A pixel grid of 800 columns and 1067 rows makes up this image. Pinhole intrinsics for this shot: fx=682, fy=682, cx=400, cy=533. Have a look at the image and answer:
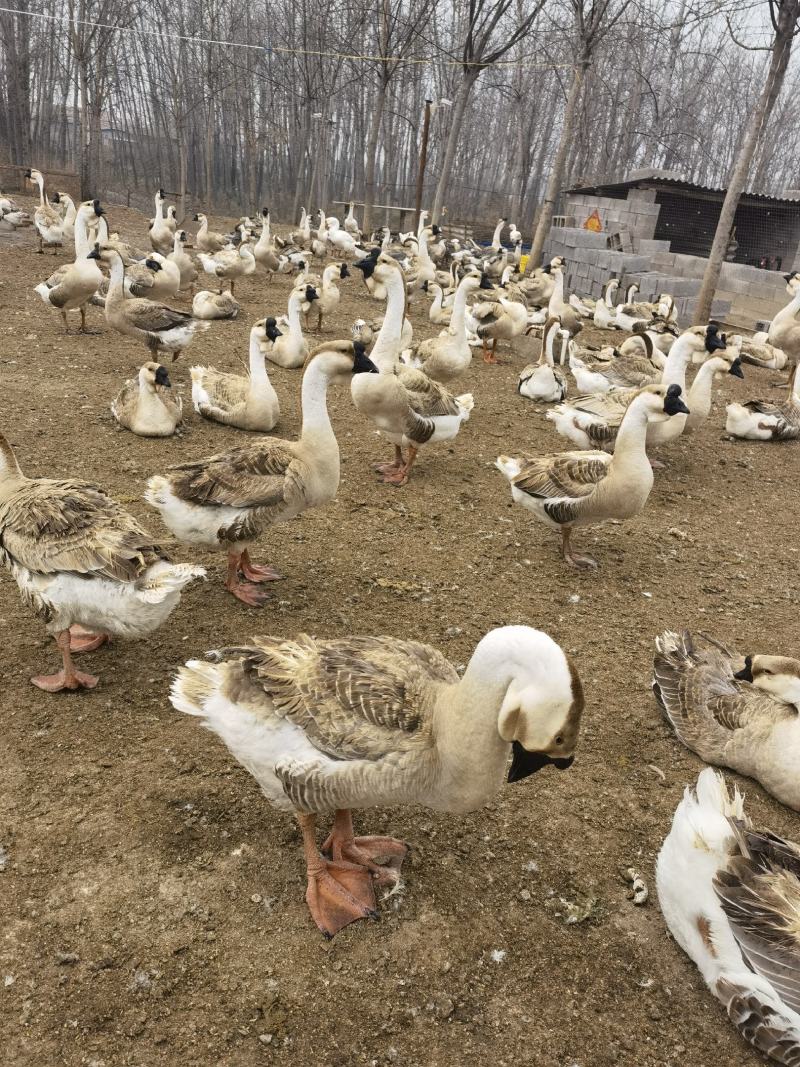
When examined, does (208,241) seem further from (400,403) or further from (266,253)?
(400,403)

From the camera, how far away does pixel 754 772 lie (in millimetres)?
3871

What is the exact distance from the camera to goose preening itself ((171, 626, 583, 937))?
90.1 inches

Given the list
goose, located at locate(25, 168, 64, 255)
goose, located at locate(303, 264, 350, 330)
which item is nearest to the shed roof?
goose, located at locate(303, 264, 350, 330)

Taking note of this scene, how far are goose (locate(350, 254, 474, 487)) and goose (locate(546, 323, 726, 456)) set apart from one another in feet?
3.88

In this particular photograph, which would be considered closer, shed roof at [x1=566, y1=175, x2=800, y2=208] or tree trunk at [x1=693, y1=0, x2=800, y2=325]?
tree trunk at [x1=693, y1=0, x2=800, y2=325]

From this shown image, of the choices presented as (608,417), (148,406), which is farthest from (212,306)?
(608,417)

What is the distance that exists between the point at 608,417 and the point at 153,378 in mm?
4984

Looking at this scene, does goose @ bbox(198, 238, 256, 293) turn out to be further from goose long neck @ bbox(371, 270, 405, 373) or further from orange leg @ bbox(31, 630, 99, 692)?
orange leg @ bbox(31, 630, 99, 692)

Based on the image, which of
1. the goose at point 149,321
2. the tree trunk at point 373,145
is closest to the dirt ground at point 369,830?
the goose at point 149,321

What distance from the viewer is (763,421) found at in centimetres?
970

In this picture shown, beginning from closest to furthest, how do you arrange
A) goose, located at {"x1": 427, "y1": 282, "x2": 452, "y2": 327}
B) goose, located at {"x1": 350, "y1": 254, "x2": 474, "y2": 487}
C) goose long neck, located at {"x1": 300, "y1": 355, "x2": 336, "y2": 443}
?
goose long neck, located at {"x1": 300, "y1": 355, "x2": 336, "y2": 443} < goose, located at {"x1": 350, "y1": 254, "x2": 474, "y2": 487} < goose, located at {"x1": 427, "y1": 282, "x2": 452, "y2": 327}

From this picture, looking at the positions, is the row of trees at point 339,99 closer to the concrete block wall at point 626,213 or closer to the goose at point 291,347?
the concrete block wall at point 626,213

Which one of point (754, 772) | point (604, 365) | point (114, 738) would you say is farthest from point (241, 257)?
point (754, 772)

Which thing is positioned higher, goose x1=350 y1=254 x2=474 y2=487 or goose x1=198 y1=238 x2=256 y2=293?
goose x1=198 y1=238 x2=256 y2=293
